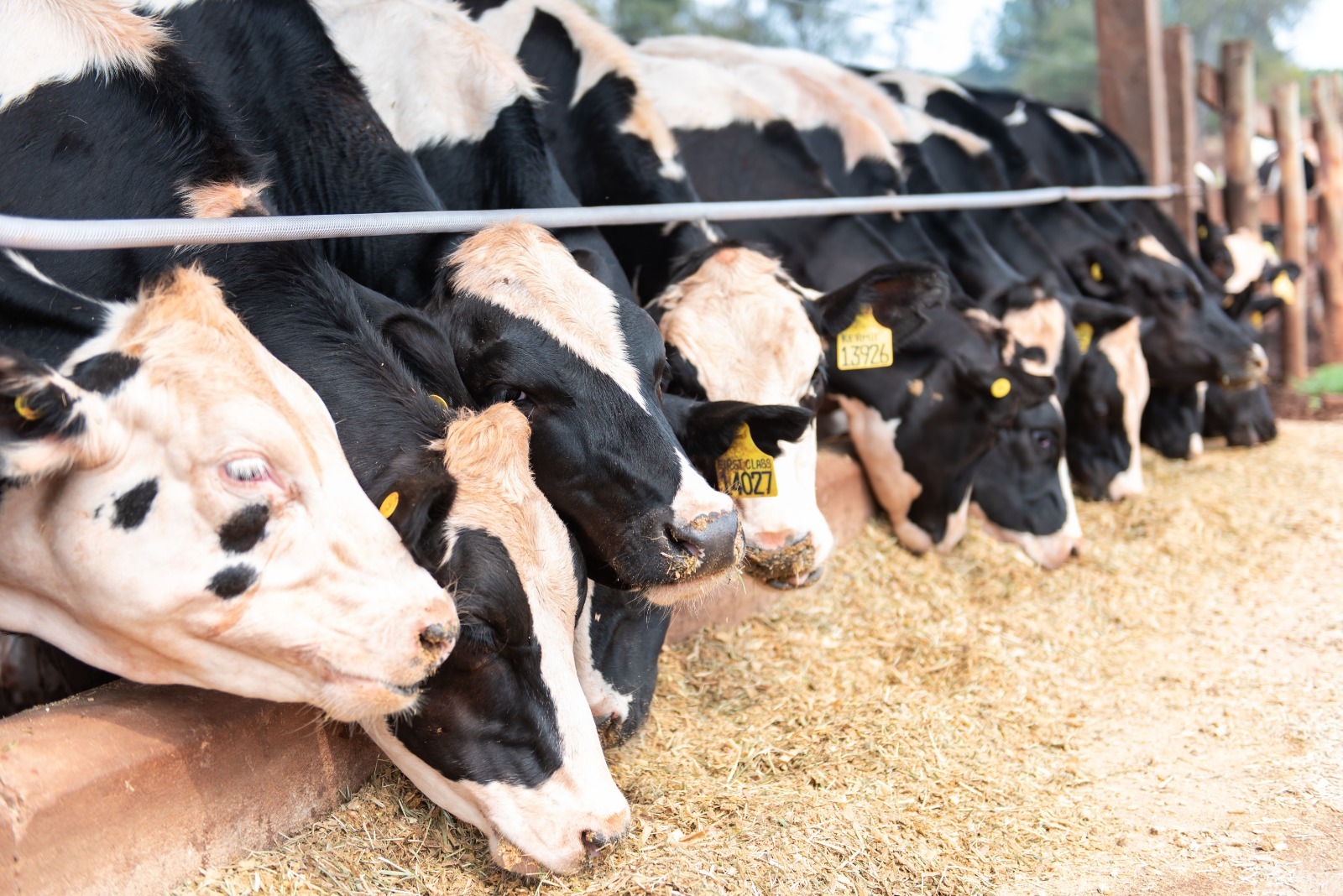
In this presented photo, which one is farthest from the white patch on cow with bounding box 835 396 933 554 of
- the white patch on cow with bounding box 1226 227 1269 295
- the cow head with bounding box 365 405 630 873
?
the white patch on cow with bounding box 1226 227 1269 295

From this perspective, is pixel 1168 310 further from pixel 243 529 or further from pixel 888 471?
pixel 243 529

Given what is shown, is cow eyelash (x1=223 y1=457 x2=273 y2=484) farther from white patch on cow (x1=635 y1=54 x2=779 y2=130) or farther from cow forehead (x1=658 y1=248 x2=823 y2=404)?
white patch on cow (x1=635 y1=54 x2=779 y2=130)

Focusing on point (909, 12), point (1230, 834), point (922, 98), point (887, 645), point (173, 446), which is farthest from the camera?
point (909, 12)

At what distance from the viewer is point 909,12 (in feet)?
64.5

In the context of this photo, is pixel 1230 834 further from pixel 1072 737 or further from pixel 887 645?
pixel 887 645

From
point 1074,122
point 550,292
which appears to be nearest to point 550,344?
point 550,292

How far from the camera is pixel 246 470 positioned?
79.0 inches

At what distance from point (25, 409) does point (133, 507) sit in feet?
0.83

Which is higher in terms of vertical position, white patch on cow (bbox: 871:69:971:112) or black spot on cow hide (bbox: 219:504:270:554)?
black spot on cow hide (bbox: 219:504:270:554)

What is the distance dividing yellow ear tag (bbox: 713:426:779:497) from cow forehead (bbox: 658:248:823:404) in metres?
0.26

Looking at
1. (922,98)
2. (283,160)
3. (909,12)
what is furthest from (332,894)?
(909,12)

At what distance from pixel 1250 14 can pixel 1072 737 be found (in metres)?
37.0

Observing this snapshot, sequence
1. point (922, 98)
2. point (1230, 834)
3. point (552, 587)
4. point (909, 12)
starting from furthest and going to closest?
point (909, 12) → point (922, 98) → point (1230, 834) → point (552, 587)

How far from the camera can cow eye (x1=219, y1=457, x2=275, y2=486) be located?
78.5 inches
